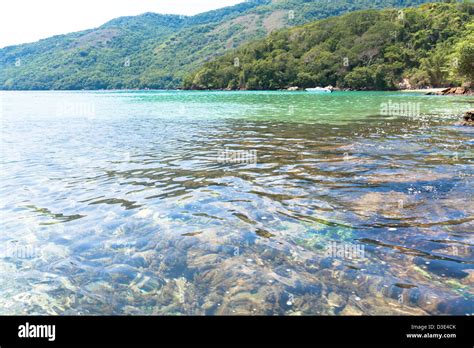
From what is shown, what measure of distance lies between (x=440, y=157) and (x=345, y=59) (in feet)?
556

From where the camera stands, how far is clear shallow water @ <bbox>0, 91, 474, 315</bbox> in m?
5.76

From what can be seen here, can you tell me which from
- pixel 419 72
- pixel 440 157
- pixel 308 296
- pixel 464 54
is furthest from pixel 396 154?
pixel 419 72

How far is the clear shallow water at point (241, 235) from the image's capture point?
5757mm

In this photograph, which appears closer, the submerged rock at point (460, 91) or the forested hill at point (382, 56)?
the submerged rock at point (460, 91)

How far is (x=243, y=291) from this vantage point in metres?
5.97
